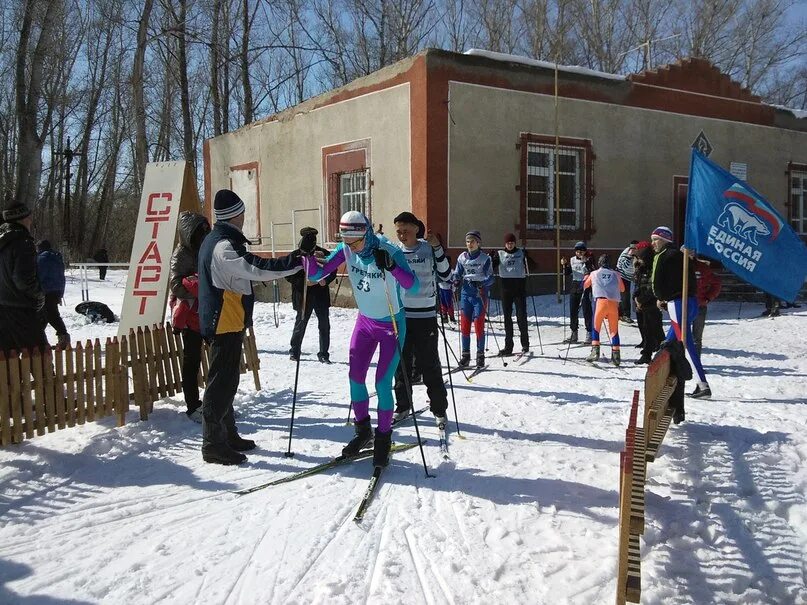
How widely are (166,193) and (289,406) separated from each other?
3492 mm

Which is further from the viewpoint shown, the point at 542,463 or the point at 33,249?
the point at 33,249

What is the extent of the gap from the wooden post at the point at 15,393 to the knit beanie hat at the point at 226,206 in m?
2.12

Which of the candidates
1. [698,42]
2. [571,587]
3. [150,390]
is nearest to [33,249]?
[150,390]

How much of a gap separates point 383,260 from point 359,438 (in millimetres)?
1530

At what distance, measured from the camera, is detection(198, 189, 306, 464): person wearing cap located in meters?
4.99

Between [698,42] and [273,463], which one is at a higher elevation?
[698,42]

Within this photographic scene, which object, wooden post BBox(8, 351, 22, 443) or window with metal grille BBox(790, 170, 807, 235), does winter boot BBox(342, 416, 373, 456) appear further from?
window with metal grille BBox(790, 170, 807, 235)

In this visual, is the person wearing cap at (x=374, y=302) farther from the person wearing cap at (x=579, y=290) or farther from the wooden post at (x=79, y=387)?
the person wearing cap at (x=579, y=290)

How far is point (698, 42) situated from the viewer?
3409 centimetres

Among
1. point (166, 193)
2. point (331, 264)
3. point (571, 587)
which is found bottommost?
point (571, 587)

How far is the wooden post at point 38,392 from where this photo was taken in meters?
5.60

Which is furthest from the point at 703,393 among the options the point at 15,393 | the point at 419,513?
the point at 15,393

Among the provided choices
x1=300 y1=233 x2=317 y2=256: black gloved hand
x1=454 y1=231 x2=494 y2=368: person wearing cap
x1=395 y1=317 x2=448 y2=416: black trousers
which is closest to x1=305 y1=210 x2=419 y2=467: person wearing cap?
x1=300 y1=233 x2=317 y2=256: black gloved hand

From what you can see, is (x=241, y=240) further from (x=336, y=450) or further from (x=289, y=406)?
(x=289, y=406)
